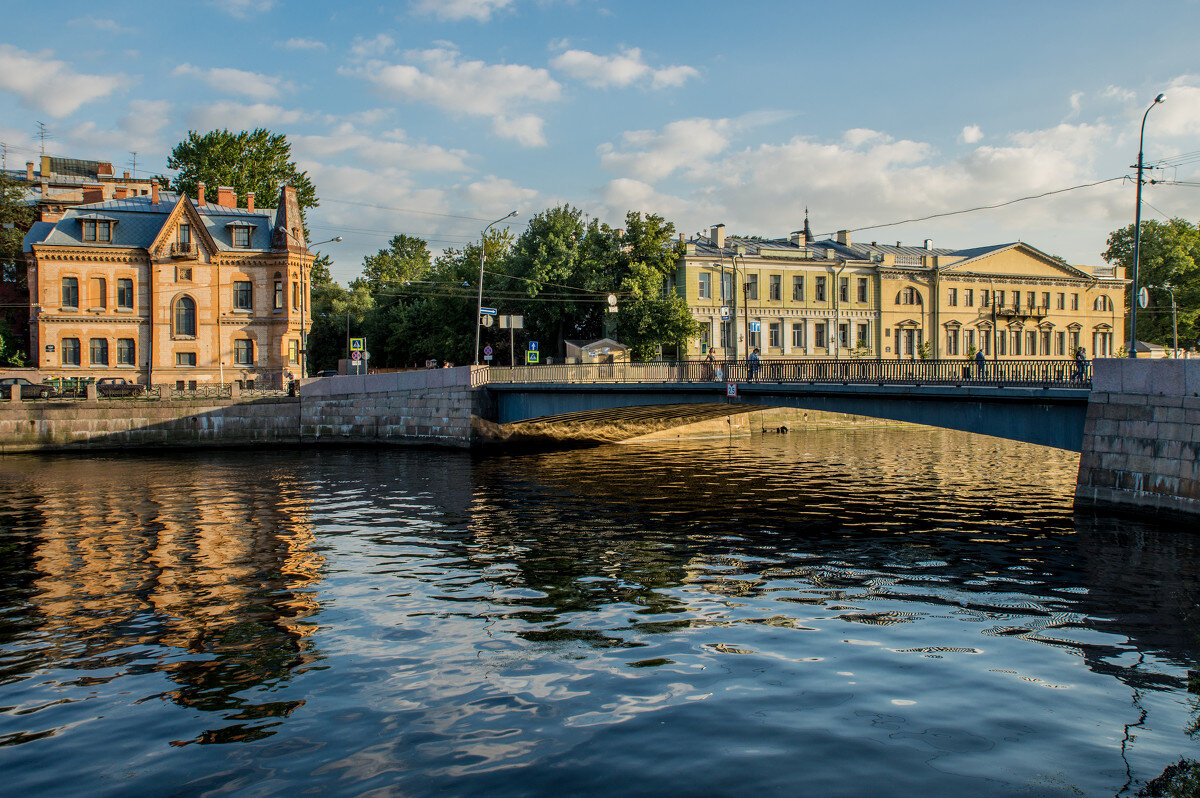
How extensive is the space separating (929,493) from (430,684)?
2122 cm

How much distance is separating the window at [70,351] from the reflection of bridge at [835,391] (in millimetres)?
29131

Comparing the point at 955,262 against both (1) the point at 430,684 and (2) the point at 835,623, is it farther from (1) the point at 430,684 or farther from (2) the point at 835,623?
(1) the point at 430,684

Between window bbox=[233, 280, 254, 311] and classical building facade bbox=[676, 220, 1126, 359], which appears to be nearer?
window bbox=[233, 280, 254, 311]

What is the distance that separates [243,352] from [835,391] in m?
42.2

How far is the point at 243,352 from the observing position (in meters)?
57.3

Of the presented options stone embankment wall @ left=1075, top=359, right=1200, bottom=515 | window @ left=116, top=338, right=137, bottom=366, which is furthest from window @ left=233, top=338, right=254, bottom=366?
stone embankment wall @ left=1075, top=359, right=1200, bottom=515

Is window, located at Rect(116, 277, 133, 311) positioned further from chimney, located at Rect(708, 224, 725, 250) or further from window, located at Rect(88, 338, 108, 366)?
chimney, located at Rect(708, 224, 725, 250)

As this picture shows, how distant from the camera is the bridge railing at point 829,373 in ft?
79.9

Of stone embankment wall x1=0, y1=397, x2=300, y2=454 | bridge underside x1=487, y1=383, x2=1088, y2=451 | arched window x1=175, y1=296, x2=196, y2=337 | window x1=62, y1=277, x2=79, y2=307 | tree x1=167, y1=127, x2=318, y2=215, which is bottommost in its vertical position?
stone embankment wall x1=0, y1=397, x2=300, y2=454

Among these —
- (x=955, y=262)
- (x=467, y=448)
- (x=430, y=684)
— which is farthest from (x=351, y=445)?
(x=955, y=262)

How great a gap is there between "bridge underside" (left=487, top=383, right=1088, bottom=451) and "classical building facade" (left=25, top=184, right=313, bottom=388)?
2187 centimetres

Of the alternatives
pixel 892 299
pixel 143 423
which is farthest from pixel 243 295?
pixel 892 299

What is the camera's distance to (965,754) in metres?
8.27

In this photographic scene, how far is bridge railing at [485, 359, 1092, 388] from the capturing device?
2434 centimetres
